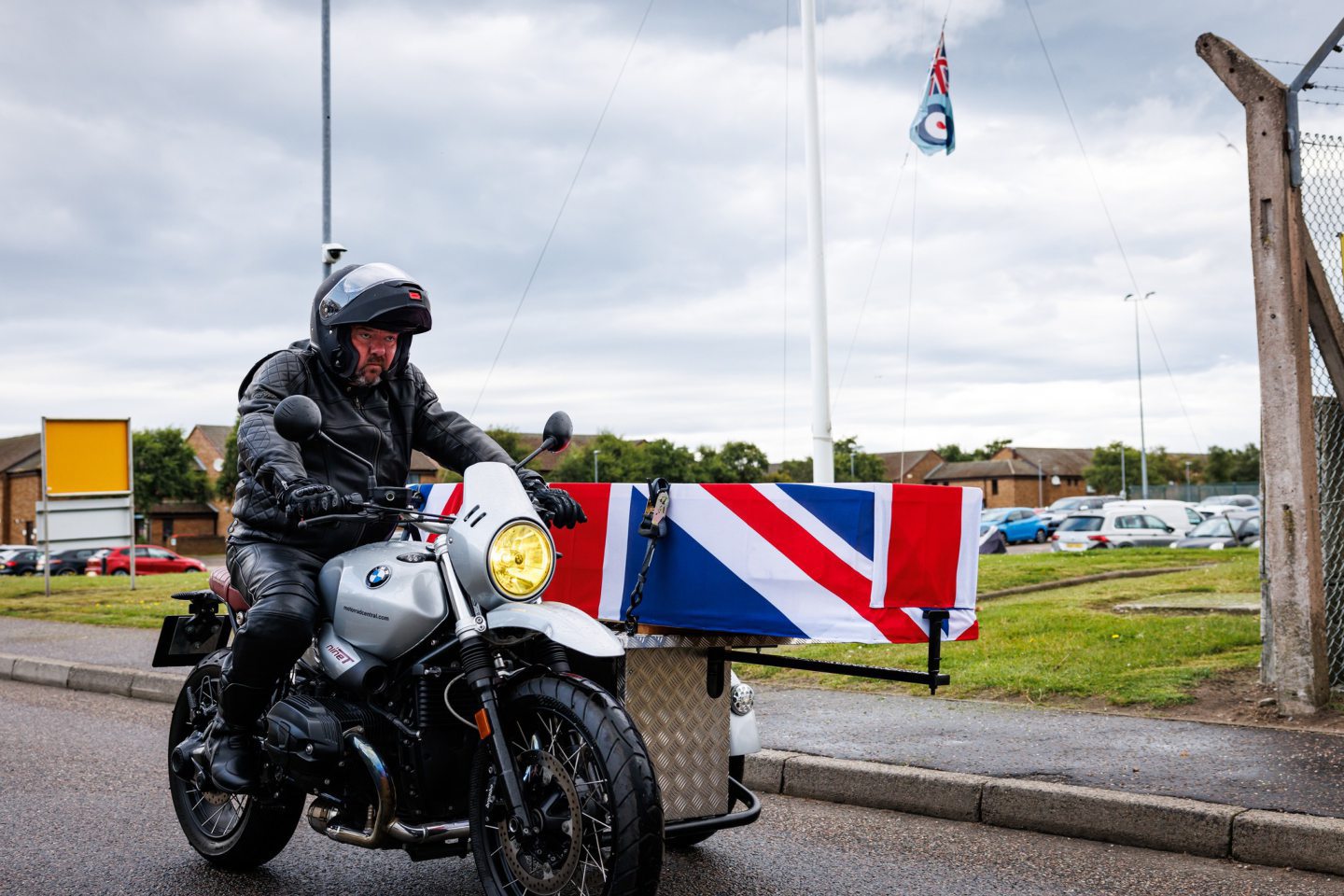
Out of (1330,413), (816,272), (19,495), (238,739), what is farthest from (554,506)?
(19,495)

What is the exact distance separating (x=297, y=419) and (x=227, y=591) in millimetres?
1315

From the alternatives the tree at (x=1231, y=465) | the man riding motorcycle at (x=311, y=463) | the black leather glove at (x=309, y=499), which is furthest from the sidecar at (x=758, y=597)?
the tree at (x=1231, y=465)

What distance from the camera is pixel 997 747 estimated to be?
603 cm

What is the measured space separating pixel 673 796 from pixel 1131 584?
13.1 meters

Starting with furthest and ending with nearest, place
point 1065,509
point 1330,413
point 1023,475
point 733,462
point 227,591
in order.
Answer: point 1023,475 → point 733,462 → point 1065,509 → point 1330,413 → point 227,591

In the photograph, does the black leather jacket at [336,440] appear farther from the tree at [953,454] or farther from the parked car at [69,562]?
the tree at [953,454]

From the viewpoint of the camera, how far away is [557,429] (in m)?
4.23

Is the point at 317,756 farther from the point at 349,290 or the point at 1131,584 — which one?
the point at 1131,584

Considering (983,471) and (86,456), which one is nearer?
(86,456)

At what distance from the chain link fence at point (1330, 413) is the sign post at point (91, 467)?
18.7 meters

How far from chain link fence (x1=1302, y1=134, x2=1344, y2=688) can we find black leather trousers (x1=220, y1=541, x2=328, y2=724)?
5679 millimetres

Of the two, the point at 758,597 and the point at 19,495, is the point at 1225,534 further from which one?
the point at 19,495

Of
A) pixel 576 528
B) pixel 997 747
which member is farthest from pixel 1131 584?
pixel 576 528

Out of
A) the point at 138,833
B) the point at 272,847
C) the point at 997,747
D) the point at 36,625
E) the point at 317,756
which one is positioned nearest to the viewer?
the point at 317,756
